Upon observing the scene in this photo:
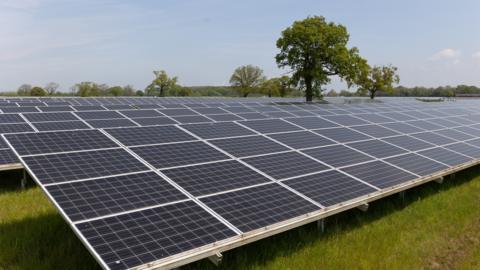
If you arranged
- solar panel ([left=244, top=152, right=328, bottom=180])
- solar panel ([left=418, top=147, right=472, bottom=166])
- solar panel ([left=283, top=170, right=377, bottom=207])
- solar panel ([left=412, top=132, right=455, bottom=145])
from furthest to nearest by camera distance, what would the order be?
1. solar panel ([left=412, top=132, right=455, bottom=145])
2. solar panel ([left=418, top=147, right=472, bottom=166])
3. solar panel ([left=244, top=152, right=328, bottom=180])
4. solar panel ([left=283, top=170, right=377, bottom=207])

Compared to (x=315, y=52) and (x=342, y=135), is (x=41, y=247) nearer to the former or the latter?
(x=342, y=135)

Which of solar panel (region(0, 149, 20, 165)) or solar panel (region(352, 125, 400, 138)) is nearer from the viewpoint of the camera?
solar panel (region(0, 149, 20, 165))

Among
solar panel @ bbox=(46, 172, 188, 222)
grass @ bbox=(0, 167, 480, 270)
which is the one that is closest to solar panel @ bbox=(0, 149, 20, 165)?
grass @ bbox=(0, 167, 480, 270)

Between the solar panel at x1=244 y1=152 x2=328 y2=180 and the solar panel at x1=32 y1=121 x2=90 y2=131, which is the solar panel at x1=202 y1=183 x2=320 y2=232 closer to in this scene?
the solar panel at x1=244 y1=152 x2=328 y2=180

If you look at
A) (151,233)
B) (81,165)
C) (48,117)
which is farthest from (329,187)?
(48,117)

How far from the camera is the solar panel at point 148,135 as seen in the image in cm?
933

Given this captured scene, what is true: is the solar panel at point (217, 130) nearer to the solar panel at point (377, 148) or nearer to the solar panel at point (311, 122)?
the solar panel at point (311, 122)

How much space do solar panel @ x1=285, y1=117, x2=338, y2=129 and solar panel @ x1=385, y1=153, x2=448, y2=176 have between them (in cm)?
329

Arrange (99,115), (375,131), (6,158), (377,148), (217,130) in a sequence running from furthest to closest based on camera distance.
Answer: (99,115)
(375,131)
(377,148)
(6,158)
(217,130)

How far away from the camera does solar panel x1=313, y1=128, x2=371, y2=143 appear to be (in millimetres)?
13078

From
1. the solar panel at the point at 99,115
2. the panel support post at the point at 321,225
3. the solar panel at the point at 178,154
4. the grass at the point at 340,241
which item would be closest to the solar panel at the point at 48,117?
the solar panel at the point at 99,115

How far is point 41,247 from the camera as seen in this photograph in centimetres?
765

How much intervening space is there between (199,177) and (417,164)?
7315 mm

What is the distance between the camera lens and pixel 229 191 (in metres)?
7.53
